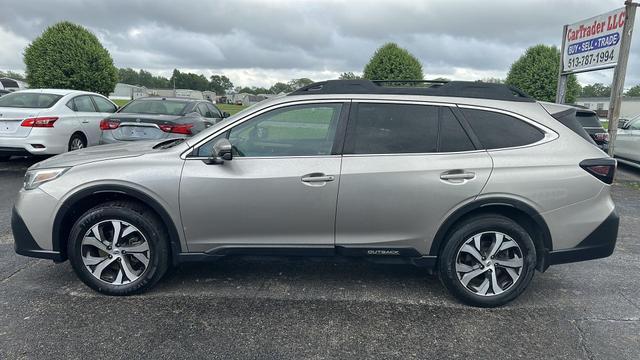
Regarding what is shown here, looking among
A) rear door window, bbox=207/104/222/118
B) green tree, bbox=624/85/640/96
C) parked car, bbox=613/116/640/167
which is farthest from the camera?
green tree, bbox=624/85/640/96

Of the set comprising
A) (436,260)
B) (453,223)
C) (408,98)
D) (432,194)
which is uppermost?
(408,98)

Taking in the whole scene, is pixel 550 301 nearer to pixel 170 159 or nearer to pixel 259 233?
pixel 259 233

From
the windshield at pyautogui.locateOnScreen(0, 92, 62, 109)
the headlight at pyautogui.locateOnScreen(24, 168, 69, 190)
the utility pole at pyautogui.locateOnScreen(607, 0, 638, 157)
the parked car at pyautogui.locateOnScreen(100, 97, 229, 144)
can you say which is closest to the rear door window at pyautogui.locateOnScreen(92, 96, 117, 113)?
the windshield at pyautogui.locateOnScreen(0, 92, 62, 109)

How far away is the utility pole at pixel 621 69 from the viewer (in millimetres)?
8547

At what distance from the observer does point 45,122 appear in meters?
7.77

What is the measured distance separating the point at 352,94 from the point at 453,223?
4.26 ft

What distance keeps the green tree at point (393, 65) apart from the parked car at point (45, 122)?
896cm

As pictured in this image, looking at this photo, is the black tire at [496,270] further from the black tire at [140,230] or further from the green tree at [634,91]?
the green tree at [634,91]

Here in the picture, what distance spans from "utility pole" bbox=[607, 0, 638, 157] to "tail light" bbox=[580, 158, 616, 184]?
694 cm

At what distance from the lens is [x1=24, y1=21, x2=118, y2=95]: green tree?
47.1ft

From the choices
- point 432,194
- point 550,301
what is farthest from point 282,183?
point 550,301

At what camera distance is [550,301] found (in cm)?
359

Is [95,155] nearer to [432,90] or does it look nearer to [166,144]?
[166,144]

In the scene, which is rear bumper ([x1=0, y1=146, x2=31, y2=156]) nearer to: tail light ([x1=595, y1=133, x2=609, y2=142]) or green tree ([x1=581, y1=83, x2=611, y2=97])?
tail light ([x1=595, y1=133, x2=609, y2=142])
